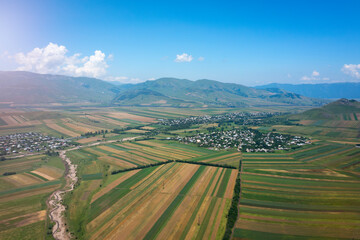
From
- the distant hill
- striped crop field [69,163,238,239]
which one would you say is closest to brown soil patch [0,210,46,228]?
striped crop field [69,163,238,239]

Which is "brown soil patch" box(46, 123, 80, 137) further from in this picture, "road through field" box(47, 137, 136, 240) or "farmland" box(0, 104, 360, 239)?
"road through field" box(47, 137, 136, 240)

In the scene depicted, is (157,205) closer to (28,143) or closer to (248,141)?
(248,141)

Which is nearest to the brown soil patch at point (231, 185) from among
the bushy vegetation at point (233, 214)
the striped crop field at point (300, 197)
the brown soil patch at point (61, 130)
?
the bushy vegetation at point (233, 214)

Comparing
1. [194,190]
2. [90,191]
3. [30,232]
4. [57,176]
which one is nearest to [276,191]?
[194,190]

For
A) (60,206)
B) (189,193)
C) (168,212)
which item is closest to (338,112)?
(189,193)

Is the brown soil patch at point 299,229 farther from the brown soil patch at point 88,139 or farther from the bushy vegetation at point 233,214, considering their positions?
the brown soil patch at point 88,139
